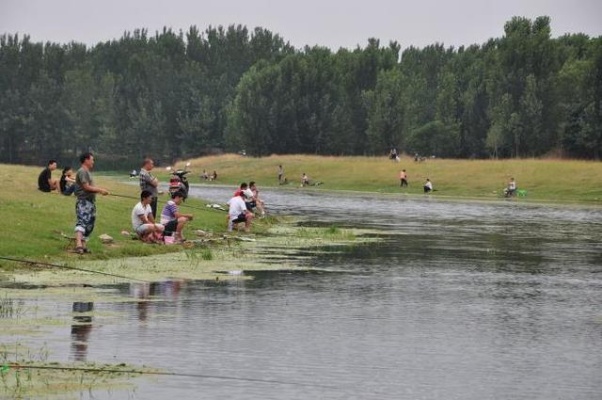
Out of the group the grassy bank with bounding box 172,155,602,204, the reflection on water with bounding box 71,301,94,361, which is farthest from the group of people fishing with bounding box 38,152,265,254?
the grassy bank with bounding box 172,155,602,204

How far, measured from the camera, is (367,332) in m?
15.4

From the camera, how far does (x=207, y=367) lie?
12.5 meters

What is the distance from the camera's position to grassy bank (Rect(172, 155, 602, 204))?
78438mm

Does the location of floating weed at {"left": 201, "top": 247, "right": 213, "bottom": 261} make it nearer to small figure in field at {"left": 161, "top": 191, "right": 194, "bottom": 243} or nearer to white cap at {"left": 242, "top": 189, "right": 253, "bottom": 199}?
small figure in field at {"left": 161, "top": 191, "right": 194, "bottom": 243}

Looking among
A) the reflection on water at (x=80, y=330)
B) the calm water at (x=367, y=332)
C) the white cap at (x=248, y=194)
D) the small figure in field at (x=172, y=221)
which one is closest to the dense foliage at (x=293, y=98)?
A: the white cap at (x=248, y=194)

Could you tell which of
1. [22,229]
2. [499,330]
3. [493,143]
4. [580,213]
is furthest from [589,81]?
[499,330]

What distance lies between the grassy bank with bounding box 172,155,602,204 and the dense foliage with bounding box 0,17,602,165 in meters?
8.77

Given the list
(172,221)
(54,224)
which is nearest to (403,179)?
(172,221)

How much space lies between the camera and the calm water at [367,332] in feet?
39.1

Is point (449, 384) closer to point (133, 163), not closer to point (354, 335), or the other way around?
point (354, 335)

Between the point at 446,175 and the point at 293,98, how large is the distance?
35891 millimetres

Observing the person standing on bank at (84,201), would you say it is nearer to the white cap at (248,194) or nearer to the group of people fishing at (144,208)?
the group of people fishing at (144,208)

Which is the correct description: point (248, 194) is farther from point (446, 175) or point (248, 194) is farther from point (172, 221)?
point (446, 175)

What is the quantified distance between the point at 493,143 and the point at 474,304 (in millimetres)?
81184
